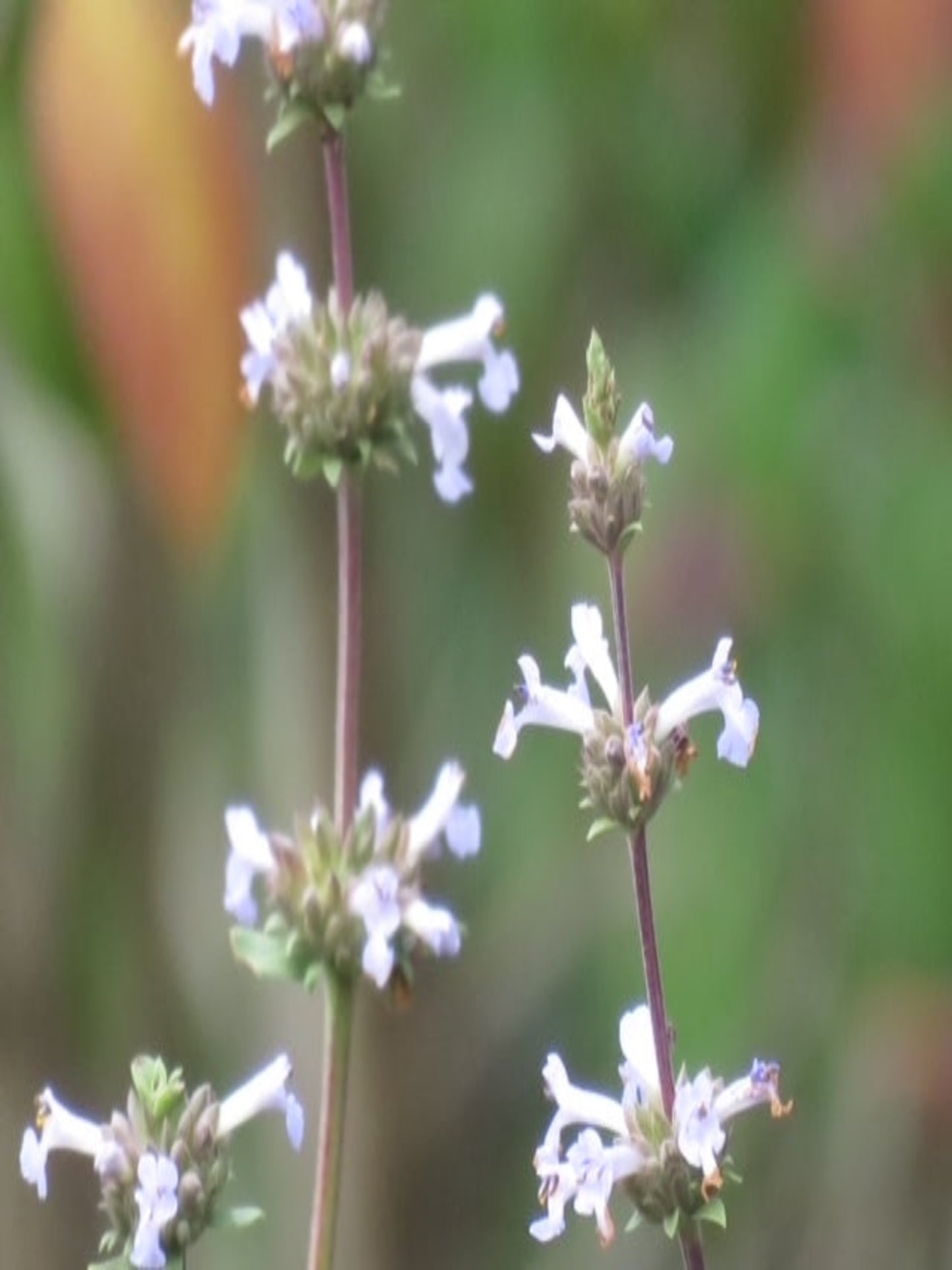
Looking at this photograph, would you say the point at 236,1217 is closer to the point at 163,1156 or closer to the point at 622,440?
the point at 163,1156

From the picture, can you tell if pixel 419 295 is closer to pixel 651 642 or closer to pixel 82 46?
pixel 651 642

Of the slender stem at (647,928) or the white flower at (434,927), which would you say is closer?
the slender stem at (647,928)

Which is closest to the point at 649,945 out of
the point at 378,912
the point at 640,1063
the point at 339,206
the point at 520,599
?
the point at 640,1063

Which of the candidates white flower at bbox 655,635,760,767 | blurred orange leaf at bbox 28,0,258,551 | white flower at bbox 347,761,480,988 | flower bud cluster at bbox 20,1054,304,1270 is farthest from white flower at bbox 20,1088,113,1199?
blurred orange leaf at bbox 28,0,258,551

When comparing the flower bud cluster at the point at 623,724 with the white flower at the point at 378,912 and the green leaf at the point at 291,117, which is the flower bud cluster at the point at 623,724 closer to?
the white flower at the point at 378,912

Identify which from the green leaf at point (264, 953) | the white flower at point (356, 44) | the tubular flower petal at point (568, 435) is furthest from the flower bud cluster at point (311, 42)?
the green leaf at point (264, 953)

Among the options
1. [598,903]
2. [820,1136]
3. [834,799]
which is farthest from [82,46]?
[820,1136]
